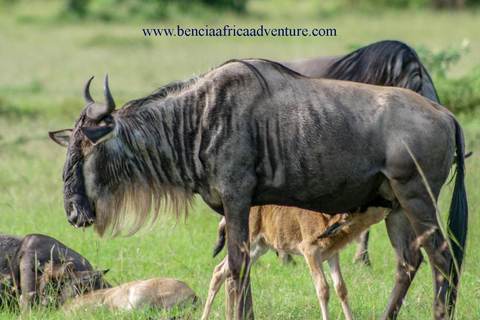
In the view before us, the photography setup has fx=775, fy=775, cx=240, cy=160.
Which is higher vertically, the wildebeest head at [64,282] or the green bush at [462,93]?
the wildebeest head at [64,282]

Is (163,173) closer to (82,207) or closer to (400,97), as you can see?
(82,207)

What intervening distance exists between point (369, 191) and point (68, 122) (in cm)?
931

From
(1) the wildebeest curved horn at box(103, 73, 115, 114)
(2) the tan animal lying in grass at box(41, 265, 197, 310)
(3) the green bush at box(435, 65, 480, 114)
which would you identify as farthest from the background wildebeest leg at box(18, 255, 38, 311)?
(3) the green bush at box(435, 65, 480, 114)

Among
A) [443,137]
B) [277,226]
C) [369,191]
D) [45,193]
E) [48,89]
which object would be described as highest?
[443,137]

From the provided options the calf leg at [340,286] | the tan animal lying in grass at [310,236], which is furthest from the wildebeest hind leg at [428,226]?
the calf leg at [340,286]

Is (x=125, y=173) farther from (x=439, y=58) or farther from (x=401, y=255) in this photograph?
(x=439, y=58)

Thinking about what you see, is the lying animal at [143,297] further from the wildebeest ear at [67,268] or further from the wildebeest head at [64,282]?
the wildebeest ear at [67,268]

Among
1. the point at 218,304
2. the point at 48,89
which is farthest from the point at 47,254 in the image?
the point at 48,89

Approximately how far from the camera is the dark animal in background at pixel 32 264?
5918mm

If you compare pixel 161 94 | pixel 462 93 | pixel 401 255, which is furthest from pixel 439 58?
pixel 161 94

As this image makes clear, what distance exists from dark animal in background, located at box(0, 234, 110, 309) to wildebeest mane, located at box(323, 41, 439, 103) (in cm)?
305

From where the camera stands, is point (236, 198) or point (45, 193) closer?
point (236, 198)

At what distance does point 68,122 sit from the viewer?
13289 millimetres

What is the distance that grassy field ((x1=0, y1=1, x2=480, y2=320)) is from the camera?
6043 millimetres
